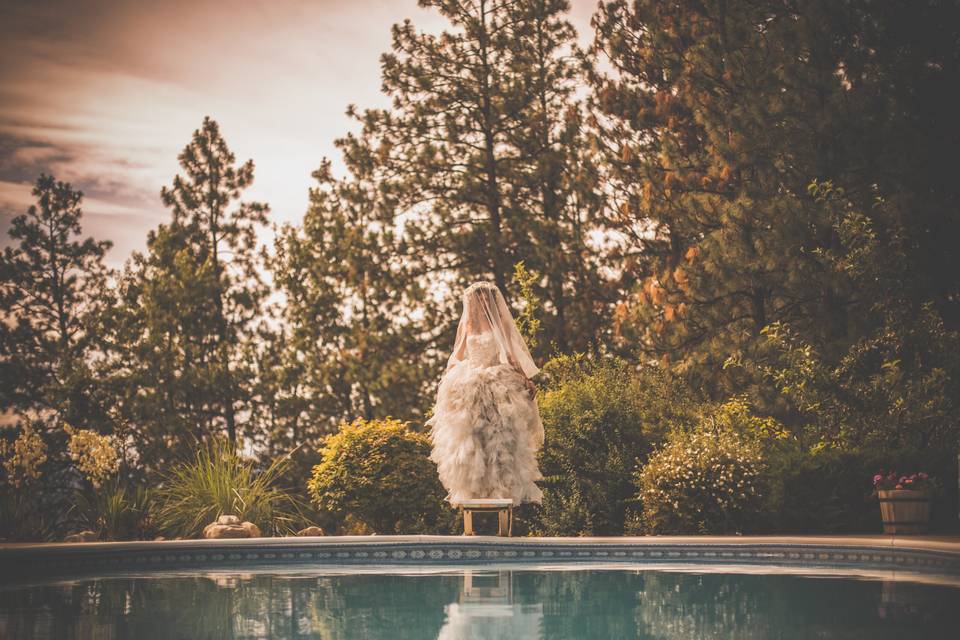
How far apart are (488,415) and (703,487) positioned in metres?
2.38

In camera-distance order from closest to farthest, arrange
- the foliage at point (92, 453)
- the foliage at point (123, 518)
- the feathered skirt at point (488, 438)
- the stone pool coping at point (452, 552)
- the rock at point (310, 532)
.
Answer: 1. the stone pool coping at point (452, 552)
2. the feathered skirt at point (488, 438)
3. the foliage at point (123, 518)
4. the foliage at point (92, 453)
5. the rock at point (310, 532)

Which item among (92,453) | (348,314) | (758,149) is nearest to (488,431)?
(92,453)

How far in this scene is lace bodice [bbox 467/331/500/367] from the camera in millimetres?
10695

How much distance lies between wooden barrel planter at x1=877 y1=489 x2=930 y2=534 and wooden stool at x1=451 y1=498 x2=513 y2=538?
152 inches

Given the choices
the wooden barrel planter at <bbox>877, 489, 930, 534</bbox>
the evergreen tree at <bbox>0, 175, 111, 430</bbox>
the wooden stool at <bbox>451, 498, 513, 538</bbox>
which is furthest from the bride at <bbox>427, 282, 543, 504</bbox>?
the evergreen tree at <bbox>0, 175, 111, 430</bbox>

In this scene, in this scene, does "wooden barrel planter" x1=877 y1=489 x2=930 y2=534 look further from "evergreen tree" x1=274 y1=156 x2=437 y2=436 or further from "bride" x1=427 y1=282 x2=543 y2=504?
"evergreen tree" x1=274 y1=156 x2=437 y2=436

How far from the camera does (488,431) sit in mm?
10484

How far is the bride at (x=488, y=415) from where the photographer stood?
412 inches

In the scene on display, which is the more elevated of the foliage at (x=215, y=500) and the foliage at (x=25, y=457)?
the foliage at (x=25, y=457)

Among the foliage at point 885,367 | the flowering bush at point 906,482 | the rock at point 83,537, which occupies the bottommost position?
the rock at point 83,537

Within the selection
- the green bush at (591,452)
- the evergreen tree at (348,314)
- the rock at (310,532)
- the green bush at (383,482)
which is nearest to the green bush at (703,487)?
the green bush at (591,452)

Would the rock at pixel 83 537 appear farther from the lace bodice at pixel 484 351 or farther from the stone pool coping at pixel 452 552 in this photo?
the lace bodice at pixel 484 351

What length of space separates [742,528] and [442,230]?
1152cm

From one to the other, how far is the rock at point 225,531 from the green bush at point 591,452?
340cm
